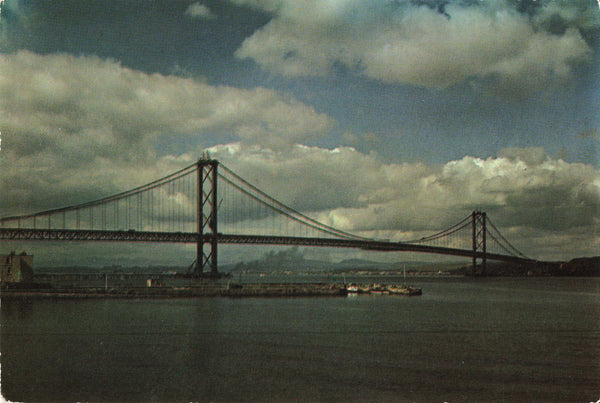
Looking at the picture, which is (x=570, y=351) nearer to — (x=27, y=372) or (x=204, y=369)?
(x=204, y=369)

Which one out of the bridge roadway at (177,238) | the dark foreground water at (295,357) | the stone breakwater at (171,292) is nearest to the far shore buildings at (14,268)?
the stone breakwater at (171,292)

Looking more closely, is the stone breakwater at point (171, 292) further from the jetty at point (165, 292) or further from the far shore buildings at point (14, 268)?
the far shore buildings at point (14, 268)

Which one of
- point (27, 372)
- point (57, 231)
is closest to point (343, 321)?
point (27, 372)

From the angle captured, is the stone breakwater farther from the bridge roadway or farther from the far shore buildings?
the bridge roadway

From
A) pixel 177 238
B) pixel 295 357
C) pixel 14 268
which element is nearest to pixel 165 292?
pixel 14 268

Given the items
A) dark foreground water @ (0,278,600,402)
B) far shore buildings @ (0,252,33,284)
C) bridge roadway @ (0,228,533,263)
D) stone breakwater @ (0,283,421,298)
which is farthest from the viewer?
bridge roadway @ (0,228,533,263)

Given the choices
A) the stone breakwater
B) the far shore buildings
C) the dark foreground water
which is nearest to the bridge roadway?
the far shore buildings
